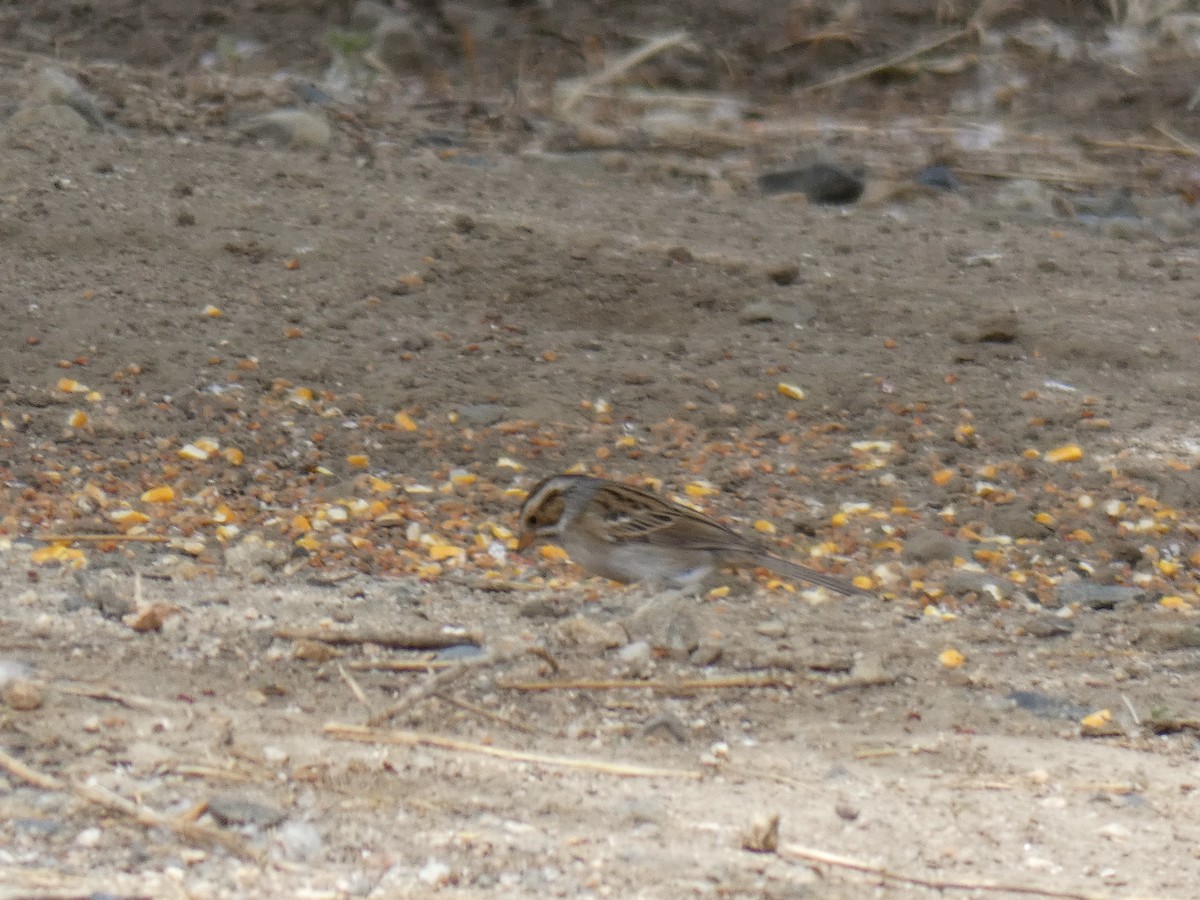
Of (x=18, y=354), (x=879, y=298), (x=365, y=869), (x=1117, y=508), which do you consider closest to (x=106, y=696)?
(x=365, y=869)

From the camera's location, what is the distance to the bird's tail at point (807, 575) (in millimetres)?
5684

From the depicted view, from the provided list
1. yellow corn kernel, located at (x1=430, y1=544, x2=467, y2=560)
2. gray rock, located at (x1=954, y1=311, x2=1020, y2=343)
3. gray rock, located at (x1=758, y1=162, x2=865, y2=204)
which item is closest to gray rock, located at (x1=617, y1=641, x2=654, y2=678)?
yellow corn kernel, located at (x1=430, y1=544, x2=467, y2=560)

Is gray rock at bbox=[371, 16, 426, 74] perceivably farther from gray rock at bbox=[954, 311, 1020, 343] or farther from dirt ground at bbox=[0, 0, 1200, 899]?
gray rock at bbox=[954, 311, 1020, 343]

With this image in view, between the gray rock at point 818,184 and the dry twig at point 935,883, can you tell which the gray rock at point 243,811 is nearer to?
the dry twig at point 935,883

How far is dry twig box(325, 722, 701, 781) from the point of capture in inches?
165

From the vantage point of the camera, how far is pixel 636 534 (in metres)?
5.89

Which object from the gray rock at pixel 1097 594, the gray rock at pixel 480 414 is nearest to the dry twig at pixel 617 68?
the gray rock at pixel 480 414

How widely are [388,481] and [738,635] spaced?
1602 mm

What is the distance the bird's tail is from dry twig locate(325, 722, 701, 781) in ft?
5.07

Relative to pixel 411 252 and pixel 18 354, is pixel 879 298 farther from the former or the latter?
pixel 18 354

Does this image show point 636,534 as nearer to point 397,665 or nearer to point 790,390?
point 397,665

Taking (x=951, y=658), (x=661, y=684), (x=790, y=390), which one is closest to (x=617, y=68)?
(x=790, y=390)

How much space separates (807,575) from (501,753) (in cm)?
172

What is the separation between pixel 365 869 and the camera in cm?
352
